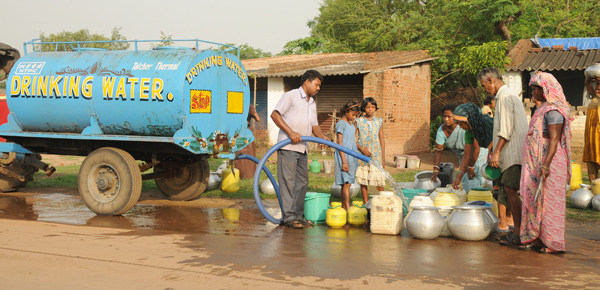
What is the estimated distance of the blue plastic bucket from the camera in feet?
26.1

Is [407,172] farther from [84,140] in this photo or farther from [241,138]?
[84,140]

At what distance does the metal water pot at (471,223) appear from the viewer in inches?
264

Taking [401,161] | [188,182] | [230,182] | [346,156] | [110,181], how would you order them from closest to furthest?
1. [346,156]
2. [110,181]
3. [188,182]
4. [230,182]
5. [401,161]

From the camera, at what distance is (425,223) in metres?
6.79

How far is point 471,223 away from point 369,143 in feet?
7.61

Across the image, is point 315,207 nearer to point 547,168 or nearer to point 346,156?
point 346,156

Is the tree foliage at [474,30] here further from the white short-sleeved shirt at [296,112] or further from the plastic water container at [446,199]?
the white short-sleeved shirt at [296,112]

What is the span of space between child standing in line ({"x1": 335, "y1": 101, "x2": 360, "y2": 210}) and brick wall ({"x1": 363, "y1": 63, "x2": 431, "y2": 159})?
9459mm

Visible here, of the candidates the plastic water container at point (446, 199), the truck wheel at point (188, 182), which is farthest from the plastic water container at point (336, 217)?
the truck wheel at point (188, 182)

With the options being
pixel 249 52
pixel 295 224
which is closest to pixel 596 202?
pixel 295 224

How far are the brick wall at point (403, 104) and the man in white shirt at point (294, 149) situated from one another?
410 inches

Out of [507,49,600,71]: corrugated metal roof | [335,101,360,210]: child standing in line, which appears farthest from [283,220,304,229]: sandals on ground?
[507,49,600,71]: corrugated metal roof

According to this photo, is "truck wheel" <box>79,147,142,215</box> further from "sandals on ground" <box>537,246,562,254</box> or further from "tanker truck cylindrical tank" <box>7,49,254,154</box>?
"sandals on ground" <box>537,246,562,254</box>

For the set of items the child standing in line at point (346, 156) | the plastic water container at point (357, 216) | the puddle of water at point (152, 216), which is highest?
the child standing in line at point (346, 156)
